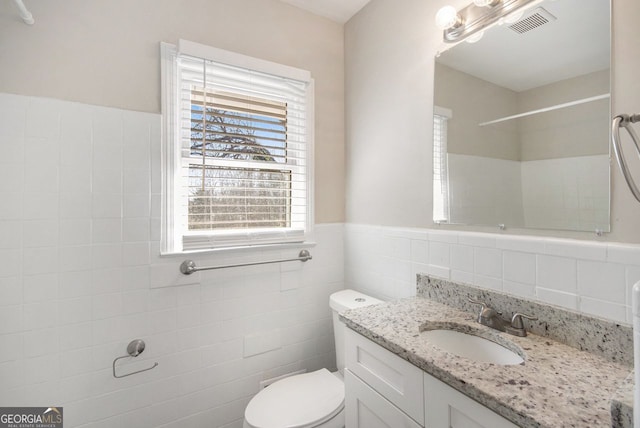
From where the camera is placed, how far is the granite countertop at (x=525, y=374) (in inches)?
25.0

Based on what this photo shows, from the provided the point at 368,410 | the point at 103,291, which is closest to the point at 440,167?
the point at 368,410

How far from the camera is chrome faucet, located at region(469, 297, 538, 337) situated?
1.02 metres

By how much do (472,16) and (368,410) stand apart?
1630 mm

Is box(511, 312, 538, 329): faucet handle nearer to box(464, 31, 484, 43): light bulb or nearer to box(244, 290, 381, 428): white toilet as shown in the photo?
box(244, 290, 381, 428): white toilet

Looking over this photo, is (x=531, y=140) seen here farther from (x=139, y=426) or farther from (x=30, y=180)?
(x=139, y=426)

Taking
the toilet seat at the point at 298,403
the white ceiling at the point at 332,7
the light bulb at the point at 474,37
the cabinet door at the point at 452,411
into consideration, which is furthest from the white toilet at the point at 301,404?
the white ceiling at the point at 332,7

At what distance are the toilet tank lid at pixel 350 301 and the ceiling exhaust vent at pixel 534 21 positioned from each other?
4.51ft

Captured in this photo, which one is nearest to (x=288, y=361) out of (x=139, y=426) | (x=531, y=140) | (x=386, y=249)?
(x=139, y=426)

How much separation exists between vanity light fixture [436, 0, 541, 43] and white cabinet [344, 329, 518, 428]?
135cm

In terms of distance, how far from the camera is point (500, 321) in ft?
3.53

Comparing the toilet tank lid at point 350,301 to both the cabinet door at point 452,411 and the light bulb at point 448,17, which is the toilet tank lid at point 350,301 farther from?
the light bulb at point 448,17

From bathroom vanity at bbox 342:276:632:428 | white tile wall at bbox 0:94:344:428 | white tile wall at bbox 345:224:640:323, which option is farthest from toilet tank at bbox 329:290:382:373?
bathroom vanity at bbox 342:276:632:428

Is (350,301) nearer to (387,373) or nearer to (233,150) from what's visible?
(387,373)

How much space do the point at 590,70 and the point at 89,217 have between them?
198 centimetres
